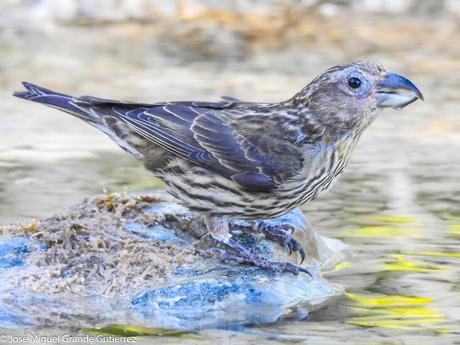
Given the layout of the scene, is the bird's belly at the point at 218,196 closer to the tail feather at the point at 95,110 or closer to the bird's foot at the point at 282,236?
the bird's foot at the point at 282,236

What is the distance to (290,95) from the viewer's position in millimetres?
12805

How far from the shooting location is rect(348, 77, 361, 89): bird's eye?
7.43m

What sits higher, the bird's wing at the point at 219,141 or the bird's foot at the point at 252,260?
the bird's wing at the point at 219,141

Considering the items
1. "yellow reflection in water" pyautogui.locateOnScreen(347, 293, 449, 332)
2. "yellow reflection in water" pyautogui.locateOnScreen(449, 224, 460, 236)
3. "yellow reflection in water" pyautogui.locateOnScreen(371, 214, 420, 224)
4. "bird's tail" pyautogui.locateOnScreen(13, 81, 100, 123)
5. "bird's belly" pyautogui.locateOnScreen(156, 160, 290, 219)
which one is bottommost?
"yellow reflection in water" pyautogui.locateOnScreen(347, 293, 449, 332)

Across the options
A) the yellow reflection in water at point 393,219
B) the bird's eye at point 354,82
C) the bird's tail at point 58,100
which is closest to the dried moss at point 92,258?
the bird's tail at point 58,100

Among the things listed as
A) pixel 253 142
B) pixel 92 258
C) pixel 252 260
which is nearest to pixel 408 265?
pixel 252 260

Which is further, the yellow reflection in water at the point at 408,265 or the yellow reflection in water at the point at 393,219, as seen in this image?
the yellow reflection in water at the point at 393,219

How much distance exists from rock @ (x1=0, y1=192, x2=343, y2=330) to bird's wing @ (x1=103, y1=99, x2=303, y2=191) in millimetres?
478

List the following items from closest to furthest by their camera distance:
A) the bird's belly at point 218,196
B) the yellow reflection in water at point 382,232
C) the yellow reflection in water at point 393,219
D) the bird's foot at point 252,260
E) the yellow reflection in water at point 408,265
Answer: the bird's foot at point 252,260 → the bird's belly at point 218,196 → the yellow reflection in water at point 408,265 → the yellow reflection in water at point 382,232 → the yellow reflection in water at point 393,219

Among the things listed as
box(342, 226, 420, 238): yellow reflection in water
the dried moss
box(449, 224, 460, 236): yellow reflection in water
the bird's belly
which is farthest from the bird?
box(449, 224, 460, 236): yellow reflection in water

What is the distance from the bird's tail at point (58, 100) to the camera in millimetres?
7695

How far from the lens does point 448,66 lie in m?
13.7

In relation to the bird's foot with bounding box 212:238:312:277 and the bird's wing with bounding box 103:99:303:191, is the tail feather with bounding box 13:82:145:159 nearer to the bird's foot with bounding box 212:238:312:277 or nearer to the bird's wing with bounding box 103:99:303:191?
the bird's wing with bounding box 103:99:303:191

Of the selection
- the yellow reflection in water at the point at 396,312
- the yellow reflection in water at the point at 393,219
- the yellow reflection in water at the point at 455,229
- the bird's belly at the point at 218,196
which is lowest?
the yellow reflection in water at the point at 396,312
